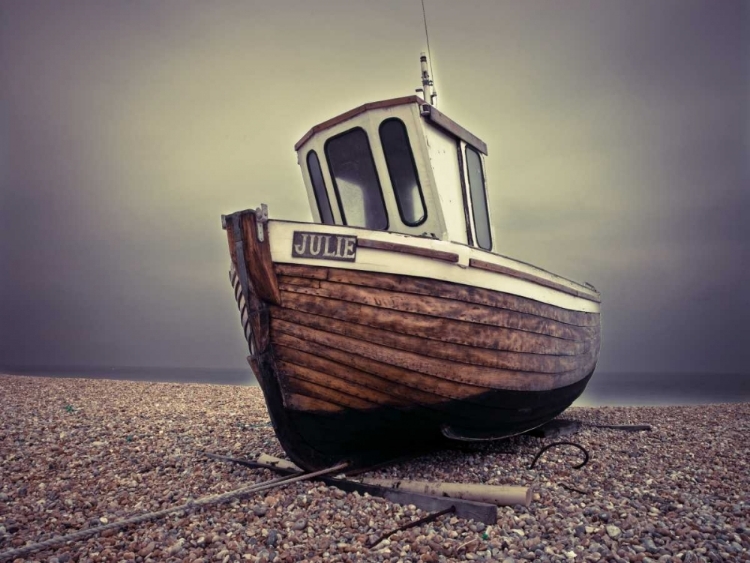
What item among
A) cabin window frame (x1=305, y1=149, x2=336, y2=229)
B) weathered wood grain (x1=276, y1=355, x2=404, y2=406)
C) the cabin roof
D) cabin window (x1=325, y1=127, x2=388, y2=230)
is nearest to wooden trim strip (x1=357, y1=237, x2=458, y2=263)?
weathered wood grain (x1=276, y1=355, x2=404, y2=406)

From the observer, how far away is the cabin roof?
5.55 meters

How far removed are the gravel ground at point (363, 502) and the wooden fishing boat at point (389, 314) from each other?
69 cm

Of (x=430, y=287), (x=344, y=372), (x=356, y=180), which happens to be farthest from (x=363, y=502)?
(x=356, y=180)

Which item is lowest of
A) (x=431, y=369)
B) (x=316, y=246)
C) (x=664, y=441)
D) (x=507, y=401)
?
(x=664, y=441)

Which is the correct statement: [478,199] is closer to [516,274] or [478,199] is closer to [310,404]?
[516,274]

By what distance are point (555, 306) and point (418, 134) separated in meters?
2.80

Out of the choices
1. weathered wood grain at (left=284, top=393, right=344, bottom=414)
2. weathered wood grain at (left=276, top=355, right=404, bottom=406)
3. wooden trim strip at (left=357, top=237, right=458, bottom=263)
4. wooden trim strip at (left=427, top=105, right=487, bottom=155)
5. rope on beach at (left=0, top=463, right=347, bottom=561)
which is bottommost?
rope on beach at (left=0, top=463, right=347, bottom=561)

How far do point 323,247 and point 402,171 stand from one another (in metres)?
1.80

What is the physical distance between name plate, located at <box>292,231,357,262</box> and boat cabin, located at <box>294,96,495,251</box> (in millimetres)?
1377

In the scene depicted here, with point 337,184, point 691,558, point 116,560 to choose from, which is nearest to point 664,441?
point 691,558

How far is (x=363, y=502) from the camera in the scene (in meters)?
4.22

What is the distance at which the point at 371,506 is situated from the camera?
4.16 meters

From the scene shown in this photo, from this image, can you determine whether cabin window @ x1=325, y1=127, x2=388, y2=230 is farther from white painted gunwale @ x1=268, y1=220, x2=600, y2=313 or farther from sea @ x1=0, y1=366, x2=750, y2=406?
sea @ x1=0, y1=366, x2=750, y2=406

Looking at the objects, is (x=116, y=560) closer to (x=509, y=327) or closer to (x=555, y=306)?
(x=509, y=327)
